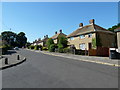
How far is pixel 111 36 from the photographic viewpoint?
1204 inches

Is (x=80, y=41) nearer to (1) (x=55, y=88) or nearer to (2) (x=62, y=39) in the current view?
(2) (x=62, y=39)

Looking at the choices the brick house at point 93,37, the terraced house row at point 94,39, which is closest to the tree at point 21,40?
the terraced house row at point 94,39

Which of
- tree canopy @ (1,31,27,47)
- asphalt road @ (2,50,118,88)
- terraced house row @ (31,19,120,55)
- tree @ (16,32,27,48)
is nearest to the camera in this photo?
asphalt road @ (2,50,118,88)

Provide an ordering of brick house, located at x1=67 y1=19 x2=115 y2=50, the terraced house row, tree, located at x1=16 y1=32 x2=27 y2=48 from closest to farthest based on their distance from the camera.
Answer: the terraced house row → brick house, located at x1=67 y1=19 x2=115 y2=50 → tree, located at x1=16 y1=32 x2=27 y2=48

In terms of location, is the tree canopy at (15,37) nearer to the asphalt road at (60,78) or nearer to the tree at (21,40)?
the tree at (21,40)

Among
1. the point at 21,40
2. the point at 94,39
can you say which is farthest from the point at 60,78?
the point at 21,40

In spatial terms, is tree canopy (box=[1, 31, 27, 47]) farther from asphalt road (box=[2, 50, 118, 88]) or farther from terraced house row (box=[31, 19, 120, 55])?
asphalt road (box=[2, 50, 118, 88])

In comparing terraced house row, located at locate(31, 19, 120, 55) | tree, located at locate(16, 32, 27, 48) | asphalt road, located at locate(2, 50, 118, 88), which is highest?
tree, located at locate(16, 32, 27, 48)

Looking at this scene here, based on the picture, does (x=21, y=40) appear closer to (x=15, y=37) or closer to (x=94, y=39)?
(x=15, y=37)

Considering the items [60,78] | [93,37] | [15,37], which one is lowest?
[60,78]

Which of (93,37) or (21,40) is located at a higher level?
(21,40)

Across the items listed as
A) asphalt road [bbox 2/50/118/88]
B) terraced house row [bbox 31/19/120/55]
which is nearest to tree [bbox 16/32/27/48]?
terraced house row [bbox 31/19/120/55]

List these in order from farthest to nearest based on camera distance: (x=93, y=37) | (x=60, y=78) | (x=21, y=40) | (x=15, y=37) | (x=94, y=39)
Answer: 1. (x=21, y=40)
2. (x=15, y=37)
3. (x=93, y=37)
4. (x=94, y=39)
5. (x=60, y=78)

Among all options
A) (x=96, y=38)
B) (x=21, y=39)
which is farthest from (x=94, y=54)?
(x=21, y=39)
